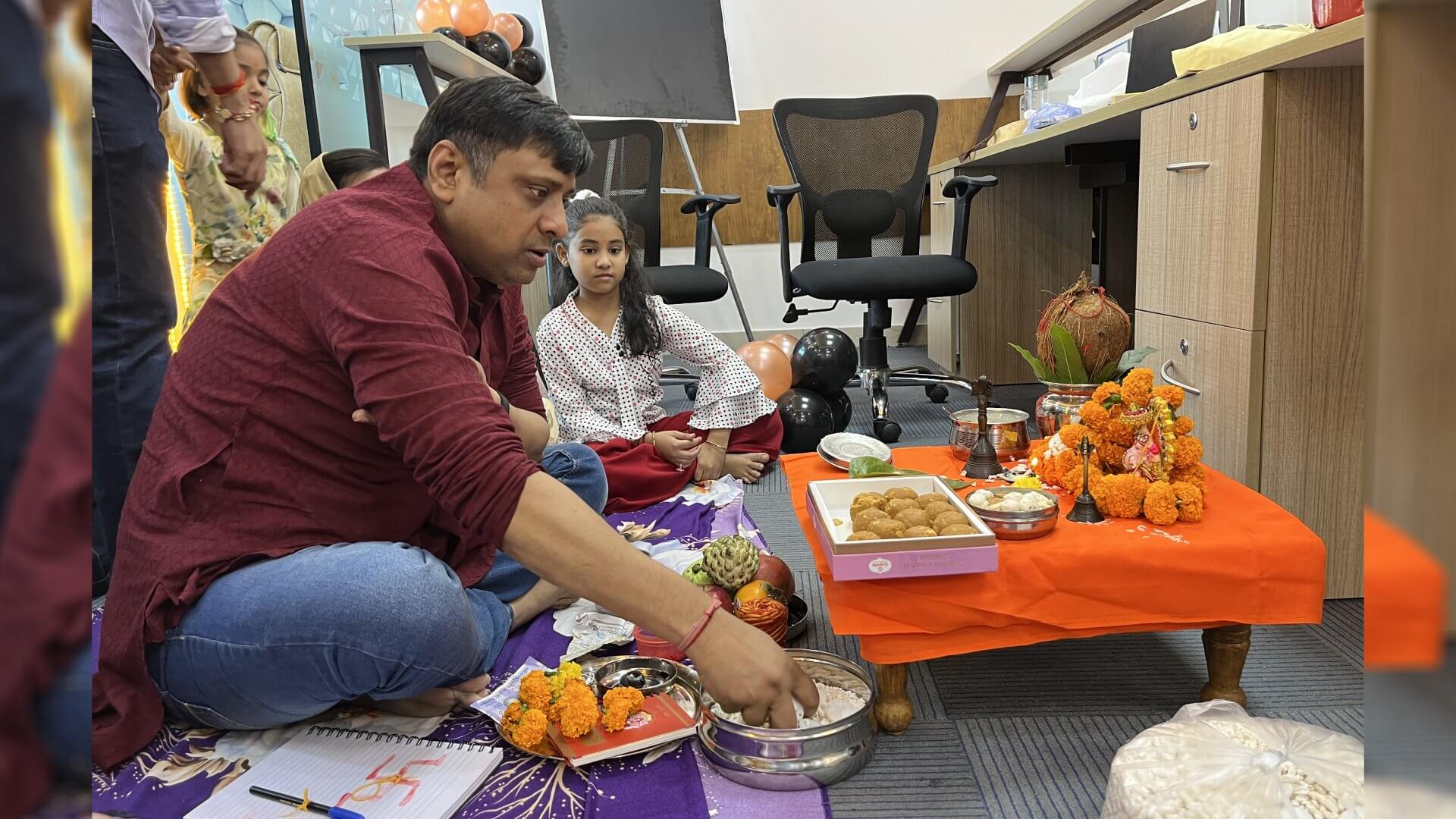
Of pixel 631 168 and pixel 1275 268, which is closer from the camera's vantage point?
pixel 1275 268

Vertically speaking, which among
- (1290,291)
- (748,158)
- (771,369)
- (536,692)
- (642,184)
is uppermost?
(748,158)

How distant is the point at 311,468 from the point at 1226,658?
1.10 metres

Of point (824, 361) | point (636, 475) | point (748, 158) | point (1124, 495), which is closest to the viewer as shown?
point (1124, 495)

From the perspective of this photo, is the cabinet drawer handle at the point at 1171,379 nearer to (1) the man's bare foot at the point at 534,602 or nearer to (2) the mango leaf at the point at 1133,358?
(2) the mango leaf at the point at 1133,358

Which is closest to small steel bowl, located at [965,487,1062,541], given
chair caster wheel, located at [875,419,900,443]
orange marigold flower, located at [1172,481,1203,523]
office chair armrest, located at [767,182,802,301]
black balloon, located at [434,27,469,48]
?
orange marigold flower, located at [1172,481,1203,523]

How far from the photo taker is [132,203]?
1.38m

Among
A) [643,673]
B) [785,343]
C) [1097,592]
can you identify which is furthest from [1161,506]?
[785,343]

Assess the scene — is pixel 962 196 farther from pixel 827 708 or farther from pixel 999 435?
pixel 827 708

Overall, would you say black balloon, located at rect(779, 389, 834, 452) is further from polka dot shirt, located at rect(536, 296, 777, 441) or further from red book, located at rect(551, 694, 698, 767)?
red book, located at rect(551, 694, 698, 767)

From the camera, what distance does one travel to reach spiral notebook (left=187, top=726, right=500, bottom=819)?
99cm

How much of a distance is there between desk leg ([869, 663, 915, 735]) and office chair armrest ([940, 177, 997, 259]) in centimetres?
189

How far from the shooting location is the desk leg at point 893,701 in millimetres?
1158
